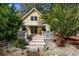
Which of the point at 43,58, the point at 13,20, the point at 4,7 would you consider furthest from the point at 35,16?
the point at 43,58

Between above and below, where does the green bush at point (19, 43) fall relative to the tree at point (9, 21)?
below

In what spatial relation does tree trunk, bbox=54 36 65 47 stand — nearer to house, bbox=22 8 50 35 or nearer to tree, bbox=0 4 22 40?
house, bbox=22 8 50 35

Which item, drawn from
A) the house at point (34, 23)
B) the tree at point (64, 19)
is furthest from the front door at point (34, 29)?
the tree at point (64, 19)

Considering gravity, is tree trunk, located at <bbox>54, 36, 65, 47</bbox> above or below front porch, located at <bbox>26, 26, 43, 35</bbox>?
below

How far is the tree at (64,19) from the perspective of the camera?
173 cm

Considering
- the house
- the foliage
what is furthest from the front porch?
the foliage

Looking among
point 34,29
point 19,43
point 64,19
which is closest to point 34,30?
point 34,29

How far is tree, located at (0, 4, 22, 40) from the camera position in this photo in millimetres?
1748

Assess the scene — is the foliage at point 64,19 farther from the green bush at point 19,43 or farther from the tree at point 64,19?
the green bush at point 19,43

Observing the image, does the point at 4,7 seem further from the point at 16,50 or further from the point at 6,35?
the point at 16,50

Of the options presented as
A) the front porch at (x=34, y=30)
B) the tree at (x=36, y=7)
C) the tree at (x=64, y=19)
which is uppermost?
the tree at (x=36, y=7)

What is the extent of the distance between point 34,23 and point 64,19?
0.32 metres

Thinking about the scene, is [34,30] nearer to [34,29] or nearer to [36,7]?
[34,29]

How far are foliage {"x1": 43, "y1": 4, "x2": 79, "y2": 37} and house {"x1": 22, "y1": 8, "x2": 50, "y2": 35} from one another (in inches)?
2.2
